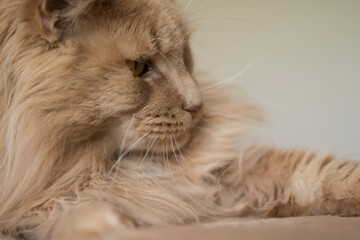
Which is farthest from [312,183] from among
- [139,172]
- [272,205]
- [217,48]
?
[217,48]

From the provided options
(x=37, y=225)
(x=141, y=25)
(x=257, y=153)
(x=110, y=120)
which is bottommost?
(x=37, y=225)

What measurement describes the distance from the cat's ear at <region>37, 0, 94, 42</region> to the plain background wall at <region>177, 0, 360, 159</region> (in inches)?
34.0

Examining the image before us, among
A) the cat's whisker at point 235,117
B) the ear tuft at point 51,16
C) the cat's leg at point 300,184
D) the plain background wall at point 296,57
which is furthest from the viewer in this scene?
the plain background wall at point 296,57

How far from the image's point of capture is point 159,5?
110 cm

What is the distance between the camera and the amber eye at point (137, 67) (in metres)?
1.00

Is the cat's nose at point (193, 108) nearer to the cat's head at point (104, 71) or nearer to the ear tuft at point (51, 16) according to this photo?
the cat's head at point (104, 71)

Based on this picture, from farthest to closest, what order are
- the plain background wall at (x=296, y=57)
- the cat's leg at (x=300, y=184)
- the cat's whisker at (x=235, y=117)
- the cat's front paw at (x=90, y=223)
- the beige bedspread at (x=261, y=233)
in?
the plain background wall at (x=296, y=57)
the cat's whisker at (x=235, y=117)
the cat's leg at (x=300, y=184)
the cat's front paw at (x=90, y=223)
the beige bedspread at (x=261, y=233)

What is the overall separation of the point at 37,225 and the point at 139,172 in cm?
31

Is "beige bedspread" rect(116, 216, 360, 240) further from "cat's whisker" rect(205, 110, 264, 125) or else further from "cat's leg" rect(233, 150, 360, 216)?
"cat's whisker" rect(205, 110, 264, 125)

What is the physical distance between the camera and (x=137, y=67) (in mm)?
1021

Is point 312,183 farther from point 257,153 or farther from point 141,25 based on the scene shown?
point 141,25

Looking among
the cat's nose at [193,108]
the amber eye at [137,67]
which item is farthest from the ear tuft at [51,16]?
the cat's nose at [193,108]

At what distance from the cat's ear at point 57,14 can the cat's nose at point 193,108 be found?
386 millimetres

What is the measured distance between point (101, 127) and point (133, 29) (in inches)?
10.4
